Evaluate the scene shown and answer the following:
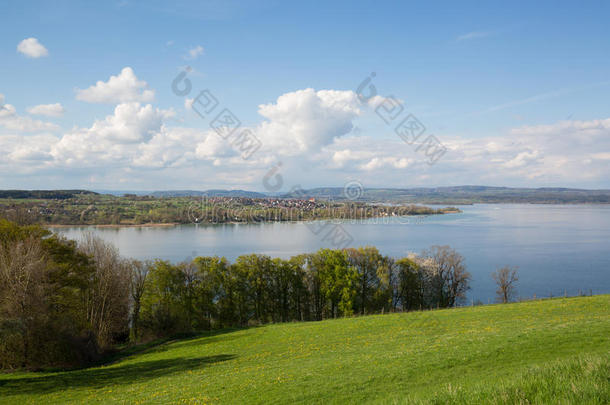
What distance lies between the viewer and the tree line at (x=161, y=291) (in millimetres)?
16594

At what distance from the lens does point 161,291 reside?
3005 centimetres

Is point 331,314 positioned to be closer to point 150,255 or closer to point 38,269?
point 38,269

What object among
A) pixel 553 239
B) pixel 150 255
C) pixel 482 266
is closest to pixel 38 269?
pixel 150 255

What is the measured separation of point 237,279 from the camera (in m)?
32.0

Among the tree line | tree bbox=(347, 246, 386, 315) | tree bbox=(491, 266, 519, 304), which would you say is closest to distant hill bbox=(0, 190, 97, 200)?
the tree line

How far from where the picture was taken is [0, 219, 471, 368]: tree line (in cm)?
1659

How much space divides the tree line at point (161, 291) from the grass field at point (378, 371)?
262 cm

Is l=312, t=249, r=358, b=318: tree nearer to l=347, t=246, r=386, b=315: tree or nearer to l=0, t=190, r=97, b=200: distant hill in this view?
l=347, t=246, r=386, b=315: tree

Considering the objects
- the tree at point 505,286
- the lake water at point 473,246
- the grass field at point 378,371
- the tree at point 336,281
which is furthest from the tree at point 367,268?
the grass field at point 378,371

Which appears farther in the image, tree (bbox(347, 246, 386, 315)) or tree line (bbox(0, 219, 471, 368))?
tree (bbox(347, 246, 386, 315))

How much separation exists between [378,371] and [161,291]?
25349mm

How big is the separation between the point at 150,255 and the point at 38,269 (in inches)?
1621

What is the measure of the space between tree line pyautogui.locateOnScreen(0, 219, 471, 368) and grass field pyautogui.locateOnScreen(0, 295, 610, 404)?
2.62 meters

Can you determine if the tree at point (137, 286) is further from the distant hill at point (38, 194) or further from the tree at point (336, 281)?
the distant hill at point (38, 194)
